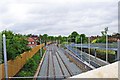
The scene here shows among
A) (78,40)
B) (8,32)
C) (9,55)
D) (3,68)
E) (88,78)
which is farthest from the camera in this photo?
(78,40)

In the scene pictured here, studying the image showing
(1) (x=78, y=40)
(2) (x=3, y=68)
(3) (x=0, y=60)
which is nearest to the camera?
(2) (x=3, y=68)

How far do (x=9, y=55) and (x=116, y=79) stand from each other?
387cm

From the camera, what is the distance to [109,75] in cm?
52

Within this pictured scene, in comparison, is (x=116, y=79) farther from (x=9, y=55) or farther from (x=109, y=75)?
(x=9, y=55)

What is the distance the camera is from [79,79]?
1.65 ft

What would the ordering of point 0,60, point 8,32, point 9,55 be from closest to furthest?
point 0,60 < point 9,55 < point 8,32

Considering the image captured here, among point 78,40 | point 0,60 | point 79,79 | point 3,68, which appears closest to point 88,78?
point 79,79

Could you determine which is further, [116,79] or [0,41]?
[0,41]

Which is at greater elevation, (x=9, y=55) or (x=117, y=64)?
(x=117, y=64)

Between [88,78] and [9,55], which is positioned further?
[9,55]

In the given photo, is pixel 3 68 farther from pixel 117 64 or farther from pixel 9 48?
pixel 117 64

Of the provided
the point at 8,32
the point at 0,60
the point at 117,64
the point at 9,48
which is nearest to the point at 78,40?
the point at 8,32

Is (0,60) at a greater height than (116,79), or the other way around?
(116,79)

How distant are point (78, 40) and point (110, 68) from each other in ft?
57.4
